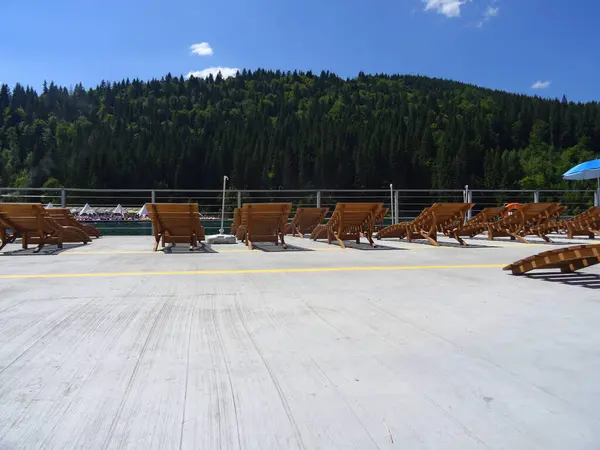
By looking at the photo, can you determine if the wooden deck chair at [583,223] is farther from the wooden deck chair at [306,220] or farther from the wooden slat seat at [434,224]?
the wooden deck chair at [306,220]

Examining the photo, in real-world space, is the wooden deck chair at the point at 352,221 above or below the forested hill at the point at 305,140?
below

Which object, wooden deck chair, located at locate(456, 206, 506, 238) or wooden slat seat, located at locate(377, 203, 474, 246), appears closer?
wooden slat seat, located at locate(377, 203, 474, 246)

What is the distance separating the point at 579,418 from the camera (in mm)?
1723

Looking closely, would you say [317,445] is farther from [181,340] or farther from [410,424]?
[181,340]

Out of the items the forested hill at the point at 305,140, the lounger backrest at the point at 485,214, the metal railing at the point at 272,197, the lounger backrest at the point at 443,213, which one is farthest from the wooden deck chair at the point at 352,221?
the forested hill at the point at 305,140

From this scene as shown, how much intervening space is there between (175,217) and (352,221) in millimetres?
3207

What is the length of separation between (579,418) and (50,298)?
3713mm

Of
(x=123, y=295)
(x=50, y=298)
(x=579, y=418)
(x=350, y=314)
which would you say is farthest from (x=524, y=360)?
(x=50, y=298)

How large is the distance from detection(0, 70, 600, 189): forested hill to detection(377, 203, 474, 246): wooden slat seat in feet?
211

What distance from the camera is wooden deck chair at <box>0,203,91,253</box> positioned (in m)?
6.94

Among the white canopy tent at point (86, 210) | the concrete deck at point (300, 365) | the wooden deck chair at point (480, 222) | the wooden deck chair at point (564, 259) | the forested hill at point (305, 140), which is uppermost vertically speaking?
the forested hill at point (305, 140)

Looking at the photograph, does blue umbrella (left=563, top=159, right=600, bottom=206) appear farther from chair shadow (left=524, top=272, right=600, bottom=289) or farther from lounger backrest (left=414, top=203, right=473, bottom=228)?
chair shadow (left=524, top=272, right=600, bottom=289)

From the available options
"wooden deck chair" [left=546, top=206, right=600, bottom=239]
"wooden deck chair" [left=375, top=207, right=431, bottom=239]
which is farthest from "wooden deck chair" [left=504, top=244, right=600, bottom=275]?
"wooden deck chair" [left=546, top=206, right=600, bottom=239]

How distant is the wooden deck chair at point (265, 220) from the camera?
7992mm
